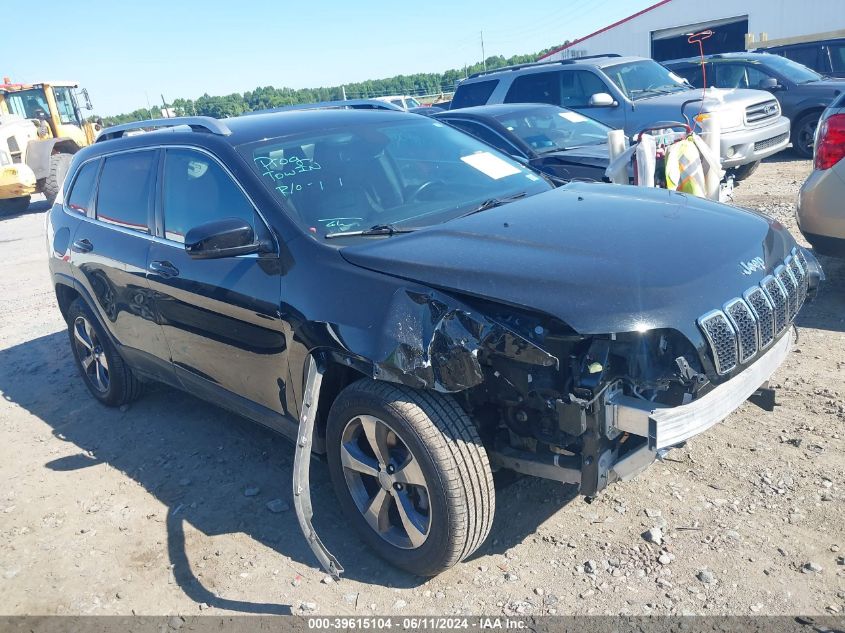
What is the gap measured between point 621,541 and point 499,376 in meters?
1.00

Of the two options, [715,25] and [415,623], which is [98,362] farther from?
→ [715,25]

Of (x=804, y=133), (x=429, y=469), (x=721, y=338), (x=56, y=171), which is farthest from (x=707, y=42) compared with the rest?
(x=429, y=469)

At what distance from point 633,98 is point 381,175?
781 cm

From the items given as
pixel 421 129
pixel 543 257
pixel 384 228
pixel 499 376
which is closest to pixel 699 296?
pixel 543 257

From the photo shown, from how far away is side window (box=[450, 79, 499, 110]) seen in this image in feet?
37.7

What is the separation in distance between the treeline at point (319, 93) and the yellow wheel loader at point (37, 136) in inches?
442

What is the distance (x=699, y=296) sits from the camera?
2564mm

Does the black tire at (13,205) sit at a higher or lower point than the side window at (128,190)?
lower

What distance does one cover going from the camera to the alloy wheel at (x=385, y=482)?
2.92 m

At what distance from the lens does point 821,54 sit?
1456cm

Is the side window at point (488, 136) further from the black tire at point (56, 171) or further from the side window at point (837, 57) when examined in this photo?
the black tire at point (56, 171)

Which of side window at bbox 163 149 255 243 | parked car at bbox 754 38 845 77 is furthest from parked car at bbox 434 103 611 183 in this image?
parked car at bbox 754 38 845 77

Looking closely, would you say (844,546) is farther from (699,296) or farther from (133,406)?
(133,406)

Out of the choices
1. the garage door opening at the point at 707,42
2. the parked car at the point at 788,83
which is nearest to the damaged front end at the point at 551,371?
the parked car at the point at 788,83
